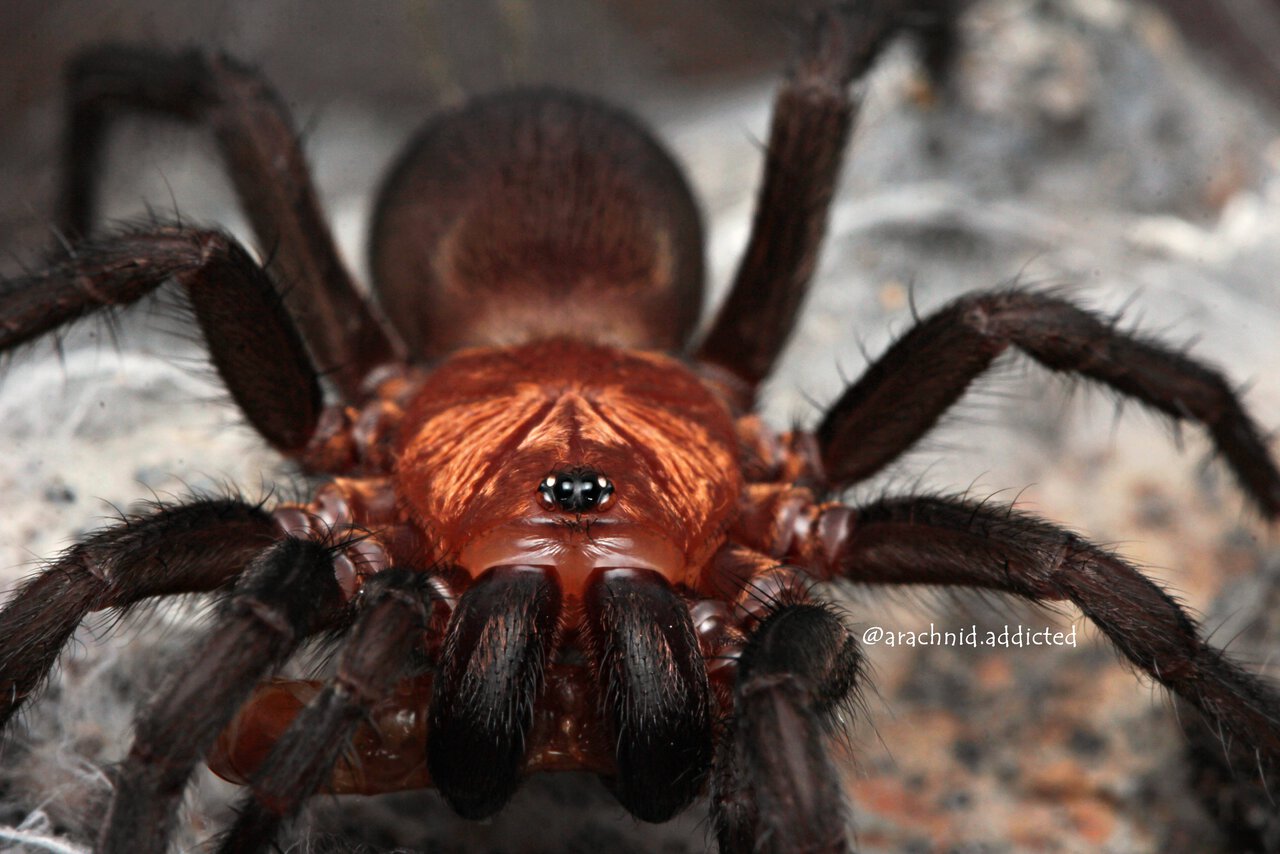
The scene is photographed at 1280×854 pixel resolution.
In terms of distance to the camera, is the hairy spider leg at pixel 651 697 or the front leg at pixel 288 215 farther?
the front leg at pixel 288 215

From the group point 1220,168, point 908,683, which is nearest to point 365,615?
point 908,683

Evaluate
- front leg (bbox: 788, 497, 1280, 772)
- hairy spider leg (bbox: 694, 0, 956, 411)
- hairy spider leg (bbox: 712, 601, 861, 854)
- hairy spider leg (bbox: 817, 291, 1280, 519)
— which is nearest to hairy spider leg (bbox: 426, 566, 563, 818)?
hairy spider leg (bbox: 712, 601, 861, 854)

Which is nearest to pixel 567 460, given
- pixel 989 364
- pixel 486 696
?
pixel 486 696

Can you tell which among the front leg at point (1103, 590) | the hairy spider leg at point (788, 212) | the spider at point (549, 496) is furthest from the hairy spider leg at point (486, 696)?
the hairy spider leg at point (788, 212)

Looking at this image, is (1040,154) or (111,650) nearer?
(111,650)

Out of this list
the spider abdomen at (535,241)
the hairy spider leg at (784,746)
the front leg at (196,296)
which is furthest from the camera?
the spider abdomen at (535,241)

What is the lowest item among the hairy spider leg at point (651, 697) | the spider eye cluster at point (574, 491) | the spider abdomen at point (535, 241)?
the hairy spider leg at point (651, 697)

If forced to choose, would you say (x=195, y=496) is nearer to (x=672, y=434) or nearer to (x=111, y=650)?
(x=111, y=650)

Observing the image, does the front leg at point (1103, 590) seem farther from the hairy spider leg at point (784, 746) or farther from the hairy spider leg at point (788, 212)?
the hairy spider leg at point (788, 212)
